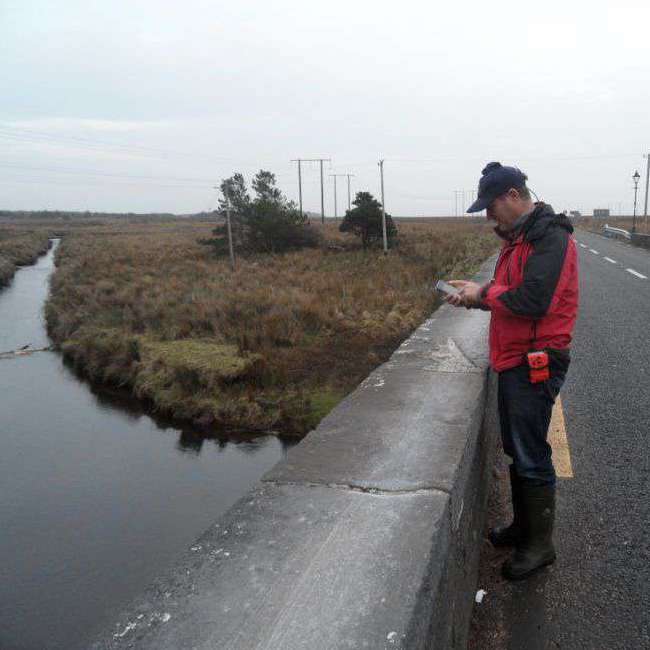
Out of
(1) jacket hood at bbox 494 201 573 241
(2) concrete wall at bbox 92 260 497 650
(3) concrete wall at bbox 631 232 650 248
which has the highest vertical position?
(1) jacket hood at bbox 494 201 573 241

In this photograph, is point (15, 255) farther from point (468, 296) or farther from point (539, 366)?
point (539, 366)

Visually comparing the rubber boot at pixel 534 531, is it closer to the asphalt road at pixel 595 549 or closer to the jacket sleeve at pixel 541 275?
the asphalt road at pixel 595 549

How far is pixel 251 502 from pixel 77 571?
522cm

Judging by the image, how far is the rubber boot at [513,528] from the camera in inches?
105

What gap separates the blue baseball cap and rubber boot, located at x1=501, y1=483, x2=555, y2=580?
1.30 meters

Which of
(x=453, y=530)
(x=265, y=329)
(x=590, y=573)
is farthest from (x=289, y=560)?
(x=265, y=329)

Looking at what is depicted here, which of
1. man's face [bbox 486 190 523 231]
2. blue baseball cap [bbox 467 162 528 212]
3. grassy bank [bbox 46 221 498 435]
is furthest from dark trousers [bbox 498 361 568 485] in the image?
grassy bank [bbox 46 221 498 435]

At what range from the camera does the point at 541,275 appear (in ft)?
7.49

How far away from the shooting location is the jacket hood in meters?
2.33

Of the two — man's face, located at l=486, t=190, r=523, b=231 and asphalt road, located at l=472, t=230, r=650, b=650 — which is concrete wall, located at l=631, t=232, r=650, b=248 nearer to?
asphalt road, located at l=472, t=230, r=650, b=650

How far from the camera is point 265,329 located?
13.1m

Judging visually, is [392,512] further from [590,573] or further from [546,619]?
[590,573]

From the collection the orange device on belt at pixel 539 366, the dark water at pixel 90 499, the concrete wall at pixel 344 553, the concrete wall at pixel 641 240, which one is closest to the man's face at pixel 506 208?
the orange device on belt at pixel 539 366

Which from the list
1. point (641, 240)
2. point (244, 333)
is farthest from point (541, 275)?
point (641, 240)
